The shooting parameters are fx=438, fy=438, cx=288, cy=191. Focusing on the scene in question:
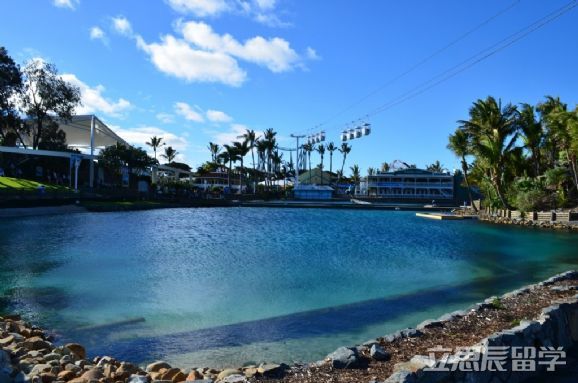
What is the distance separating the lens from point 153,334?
8.74 meters

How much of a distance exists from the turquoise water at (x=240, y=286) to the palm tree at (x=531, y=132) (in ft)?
67.6

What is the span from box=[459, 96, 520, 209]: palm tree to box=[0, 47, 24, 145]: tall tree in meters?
46.1

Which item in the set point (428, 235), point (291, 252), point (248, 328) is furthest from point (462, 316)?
point (428, 235)

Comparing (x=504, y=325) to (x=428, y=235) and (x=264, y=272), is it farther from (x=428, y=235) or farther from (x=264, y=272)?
(x=428, y=235)

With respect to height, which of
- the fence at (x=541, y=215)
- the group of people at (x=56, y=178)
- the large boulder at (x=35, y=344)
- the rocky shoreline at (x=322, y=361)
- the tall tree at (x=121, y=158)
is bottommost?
the large boulder at (x=35, y=344)

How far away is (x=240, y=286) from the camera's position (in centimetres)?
1277

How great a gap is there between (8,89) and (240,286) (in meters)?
44.8

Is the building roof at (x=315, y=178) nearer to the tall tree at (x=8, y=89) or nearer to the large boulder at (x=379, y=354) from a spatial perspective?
the tall tree at (x=8, y=89)

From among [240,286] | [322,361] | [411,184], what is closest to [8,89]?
[240,286]

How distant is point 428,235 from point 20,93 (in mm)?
45918

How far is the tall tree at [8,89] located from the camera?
144ft

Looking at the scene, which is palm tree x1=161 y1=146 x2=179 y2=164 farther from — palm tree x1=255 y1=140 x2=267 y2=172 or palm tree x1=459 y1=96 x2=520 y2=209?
palm tree x1=459 y1=96 x2=520 y2=209

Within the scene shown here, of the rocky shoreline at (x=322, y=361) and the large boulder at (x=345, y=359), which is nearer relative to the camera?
the rocky shoreline at (x=322, y=361)

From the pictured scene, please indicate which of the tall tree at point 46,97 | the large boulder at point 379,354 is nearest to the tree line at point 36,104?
the tall tree at point 46,97
